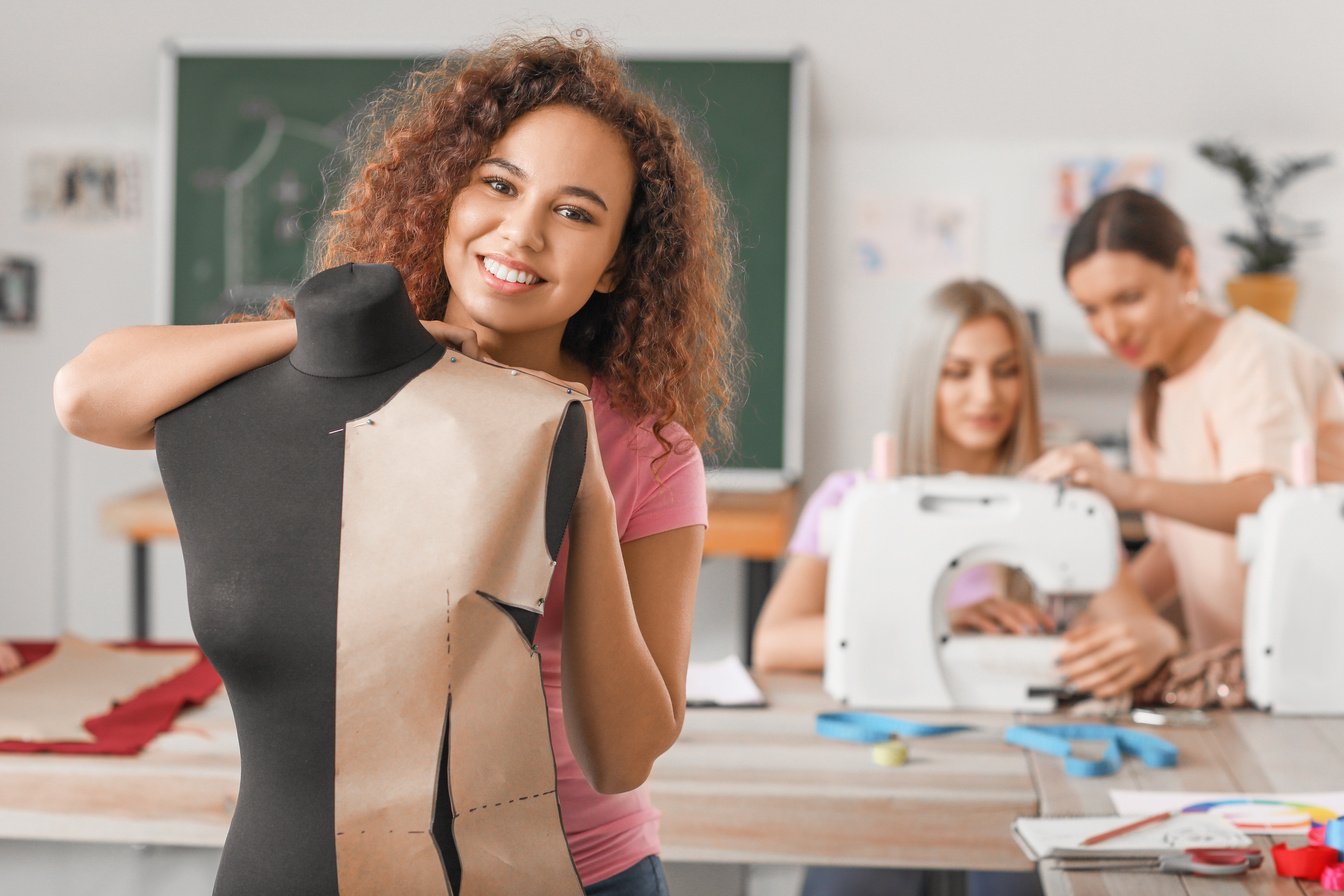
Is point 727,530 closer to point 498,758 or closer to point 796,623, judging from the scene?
point 796,623

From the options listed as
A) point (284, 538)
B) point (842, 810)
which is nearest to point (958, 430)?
point (842, 810)

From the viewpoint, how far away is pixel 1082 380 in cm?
371

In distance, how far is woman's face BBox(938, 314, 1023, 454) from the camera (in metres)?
2.04

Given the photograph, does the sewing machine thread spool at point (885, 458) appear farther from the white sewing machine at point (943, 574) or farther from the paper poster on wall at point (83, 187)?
the paper poster on wall at point (83, 187)

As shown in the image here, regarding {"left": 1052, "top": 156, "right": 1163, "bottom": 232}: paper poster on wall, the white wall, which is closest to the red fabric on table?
the white wall

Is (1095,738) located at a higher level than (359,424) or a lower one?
lower

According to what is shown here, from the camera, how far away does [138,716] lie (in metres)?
1.55

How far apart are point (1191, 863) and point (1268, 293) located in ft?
8.68

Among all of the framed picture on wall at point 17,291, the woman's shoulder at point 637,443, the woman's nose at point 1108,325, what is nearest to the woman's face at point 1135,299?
the woman's nose at point 1108,325

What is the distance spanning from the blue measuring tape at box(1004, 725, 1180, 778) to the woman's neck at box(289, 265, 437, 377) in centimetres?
98

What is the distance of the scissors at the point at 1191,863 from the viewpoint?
1.16 m

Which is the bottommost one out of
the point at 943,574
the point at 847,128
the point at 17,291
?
the point at 943,574

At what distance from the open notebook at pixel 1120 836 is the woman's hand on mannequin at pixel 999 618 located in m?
0.49

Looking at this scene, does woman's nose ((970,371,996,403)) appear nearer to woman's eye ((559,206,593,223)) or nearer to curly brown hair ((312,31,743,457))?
curly brown hair ((312,31,743,457))
